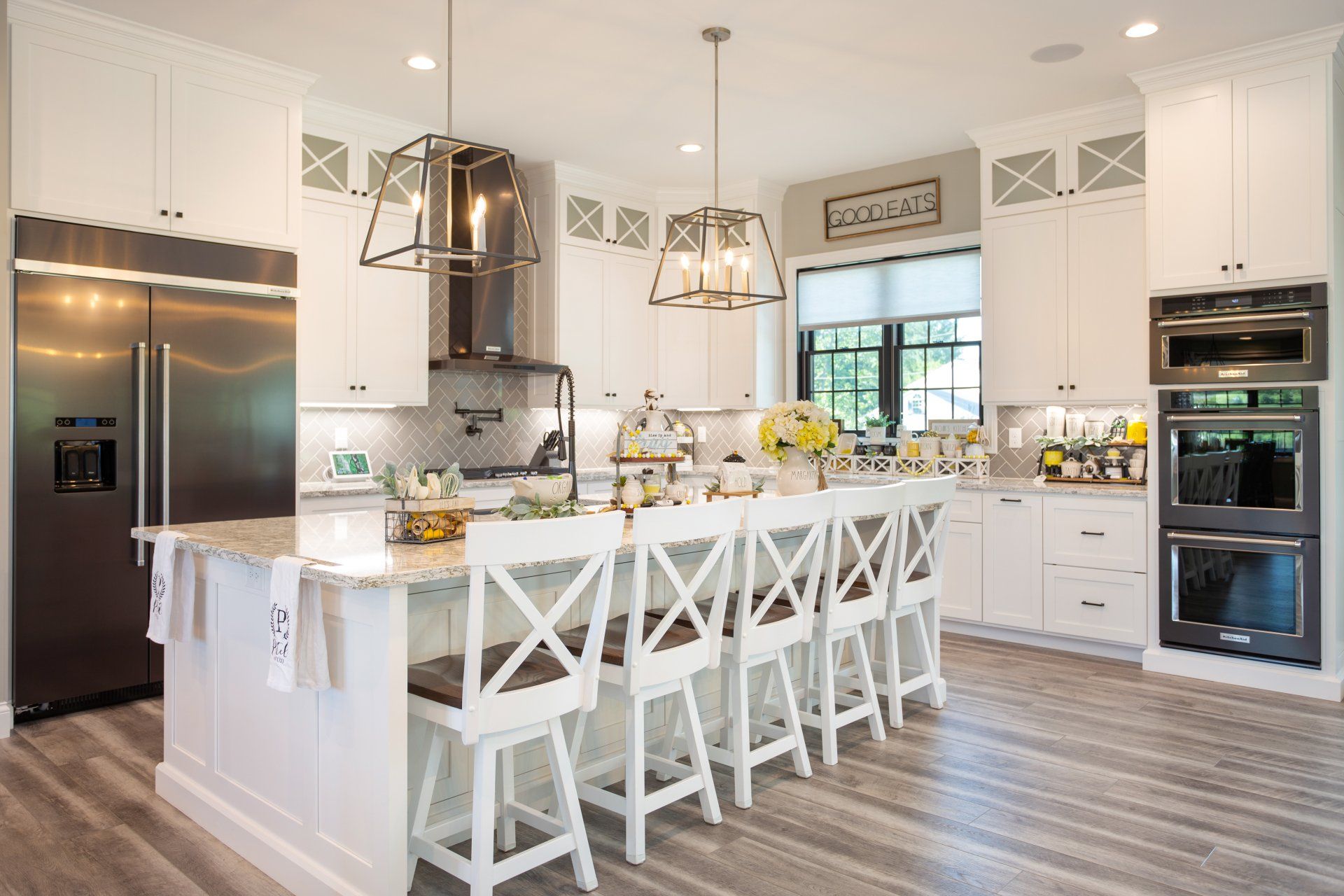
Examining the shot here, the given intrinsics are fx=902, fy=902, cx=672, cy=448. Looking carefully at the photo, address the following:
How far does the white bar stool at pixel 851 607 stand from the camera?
318cm

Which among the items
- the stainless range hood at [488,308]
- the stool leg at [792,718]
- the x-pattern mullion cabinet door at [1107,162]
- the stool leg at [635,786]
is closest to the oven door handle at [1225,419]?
the x-pattern mullion cabinet door at [1107,162]

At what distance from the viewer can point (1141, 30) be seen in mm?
3949

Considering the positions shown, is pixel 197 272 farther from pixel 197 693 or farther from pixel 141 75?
pixel 197 693

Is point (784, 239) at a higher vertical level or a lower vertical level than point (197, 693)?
higher

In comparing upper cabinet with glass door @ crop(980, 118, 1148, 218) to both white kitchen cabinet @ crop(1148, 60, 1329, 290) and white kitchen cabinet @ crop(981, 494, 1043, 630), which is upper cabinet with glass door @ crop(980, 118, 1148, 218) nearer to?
white kitchen cabinet @ crop(1148, 60, 1329, 290)

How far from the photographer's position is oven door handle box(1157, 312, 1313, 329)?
410 centimetres

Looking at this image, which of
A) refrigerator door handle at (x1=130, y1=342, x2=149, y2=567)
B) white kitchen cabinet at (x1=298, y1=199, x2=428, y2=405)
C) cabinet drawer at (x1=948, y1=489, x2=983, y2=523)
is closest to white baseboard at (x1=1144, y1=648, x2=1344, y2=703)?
cabinet drawer at (x1=948, y1=489, x2=983, y2=523)

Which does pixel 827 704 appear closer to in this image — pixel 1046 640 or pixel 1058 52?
pixel 1046 640

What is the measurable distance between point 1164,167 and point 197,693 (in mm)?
4775

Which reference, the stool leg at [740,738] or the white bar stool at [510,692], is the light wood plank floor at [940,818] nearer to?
the stool leg at [740,738]

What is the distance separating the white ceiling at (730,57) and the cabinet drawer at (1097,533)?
2.18 metres

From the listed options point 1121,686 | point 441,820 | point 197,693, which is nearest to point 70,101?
point 197,693

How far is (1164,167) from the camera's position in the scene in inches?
176

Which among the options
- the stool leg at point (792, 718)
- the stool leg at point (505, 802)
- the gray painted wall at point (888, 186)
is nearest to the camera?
the stool leg at point (505, 802)
